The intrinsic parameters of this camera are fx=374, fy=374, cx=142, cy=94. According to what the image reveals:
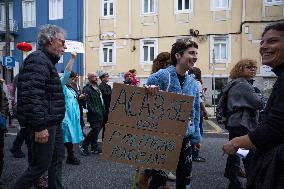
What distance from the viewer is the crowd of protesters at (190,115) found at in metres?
2.17

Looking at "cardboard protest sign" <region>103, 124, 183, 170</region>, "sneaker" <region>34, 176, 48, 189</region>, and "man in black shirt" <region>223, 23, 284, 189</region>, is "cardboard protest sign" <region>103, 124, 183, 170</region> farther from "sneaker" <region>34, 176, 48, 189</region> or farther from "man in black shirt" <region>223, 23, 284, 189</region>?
"sneaker" <region>34, 176, 48, 189</region>

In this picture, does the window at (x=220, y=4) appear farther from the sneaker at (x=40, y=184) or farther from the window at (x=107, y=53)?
the sneaker at (x=40, y=184)

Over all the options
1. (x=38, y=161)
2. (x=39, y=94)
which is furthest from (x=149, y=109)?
(x=38, y=161)

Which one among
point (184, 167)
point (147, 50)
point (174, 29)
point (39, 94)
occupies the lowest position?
point (184, 167)

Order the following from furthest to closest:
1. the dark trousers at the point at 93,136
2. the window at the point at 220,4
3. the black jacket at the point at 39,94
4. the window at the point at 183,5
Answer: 1. the window at the point at 183,5
2. the window at the point at 220,4
3. the dark trousers at the point at 93,136
4. the black jacket at the point at 39,94

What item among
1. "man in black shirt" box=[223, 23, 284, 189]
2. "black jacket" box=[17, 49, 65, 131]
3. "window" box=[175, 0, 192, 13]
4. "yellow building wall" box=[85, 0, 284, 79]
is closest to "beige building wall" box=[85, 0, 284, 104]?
"yellow building wall" box=[85, 0, 284, 79]

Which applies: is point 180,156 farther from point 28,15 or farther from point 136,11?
point 28,15

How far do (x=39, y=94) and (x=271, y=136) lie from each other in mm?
2048

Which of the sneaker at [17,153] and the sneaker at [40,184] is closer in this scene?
the sneaker at [40,184]

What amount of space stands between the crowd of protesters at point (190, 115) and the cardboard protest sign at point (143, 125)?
144mm

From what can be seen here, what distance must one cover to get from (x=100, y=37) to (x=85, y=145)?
665 inches

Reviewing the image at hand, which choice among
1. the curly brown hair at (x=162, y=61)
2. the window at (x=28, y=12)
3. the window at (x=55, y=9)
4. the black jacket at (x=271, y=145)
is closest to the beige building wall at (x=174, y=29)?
the window at (x=55, y=9)

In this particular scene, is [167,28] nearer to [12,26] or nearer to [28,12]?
[28,12]

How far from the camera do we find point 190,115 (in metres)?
3.74
